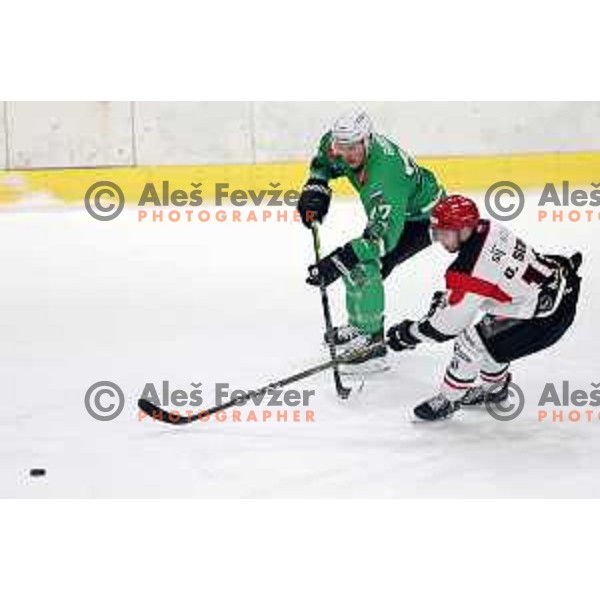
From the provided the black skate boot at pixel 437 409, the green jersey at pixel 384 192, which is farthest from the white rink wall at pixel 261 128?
the black skate boot at pixel 437 409

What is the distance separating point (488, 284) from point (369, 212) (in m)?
0.66

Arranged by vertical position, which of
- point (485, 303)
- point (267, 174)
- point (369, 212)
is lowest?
point (485, 303)

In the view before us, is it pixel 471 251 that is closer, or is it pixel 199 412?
pixel 471 251

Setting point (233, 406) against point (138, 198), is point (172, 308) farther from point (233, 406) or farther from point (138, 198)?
point (138, 198)

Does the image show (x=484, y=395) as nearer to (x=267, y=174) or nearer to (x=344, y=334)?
(x=344, y=334)

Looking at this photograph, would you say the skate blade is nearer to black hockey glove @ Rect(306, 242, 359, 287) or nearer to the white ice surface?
the white ice surface

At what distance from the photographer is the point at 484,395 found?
286 centimetres

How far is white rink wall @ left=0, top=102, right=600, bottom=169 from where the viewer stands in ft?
21.3

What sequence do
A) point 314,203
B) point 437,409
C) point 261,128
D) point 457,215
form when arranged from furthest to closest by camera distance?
point 261,128 → point 314,203 → point 437,409 → point 457,215

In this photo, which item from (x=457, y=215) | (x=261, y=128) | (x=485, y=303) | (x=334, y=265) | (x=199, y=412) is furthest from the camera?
(x=261, y=128)

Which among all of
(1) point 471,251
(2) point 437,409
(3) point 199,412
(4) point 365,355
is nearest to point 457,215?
(1) point 471,251

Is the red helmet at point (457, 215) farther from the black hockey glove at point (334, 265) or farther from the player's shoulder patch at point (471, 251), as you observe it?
the black hockey glove at point (334, 265)

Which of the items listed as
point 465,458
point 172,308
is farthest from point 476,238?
point 172,308

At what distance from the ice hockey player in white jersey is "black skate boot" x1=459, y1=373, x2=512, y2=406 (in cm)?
4
